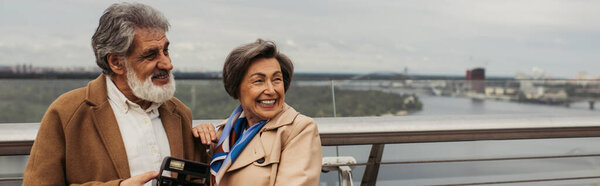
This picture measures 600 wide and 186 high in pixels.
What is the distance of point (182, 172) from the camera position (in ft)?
5.20

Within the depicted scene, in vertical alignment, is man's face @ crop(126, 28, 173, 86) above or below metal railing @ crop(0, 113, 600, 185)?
above

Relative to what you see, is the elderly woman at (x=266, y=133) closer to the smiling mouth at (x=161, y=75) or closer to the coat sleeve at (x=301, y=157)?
the coat sleeve at (x=301, y=157)

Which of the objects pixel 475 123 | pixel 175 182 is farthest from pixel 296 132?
pixel 475 123

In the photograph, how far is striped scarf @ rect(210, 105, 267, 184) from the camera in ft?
5.80

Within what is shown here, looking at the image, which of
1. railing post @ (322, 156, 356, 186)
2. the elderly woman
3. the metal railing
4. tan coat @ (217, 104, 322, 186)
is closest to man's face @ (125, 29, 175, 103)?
the elderly woman

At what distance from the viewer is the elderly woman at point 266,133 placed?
5.55 feet

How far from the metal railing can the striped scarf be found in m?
0.65

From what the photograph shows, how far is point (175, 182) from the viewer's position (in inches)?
63.0

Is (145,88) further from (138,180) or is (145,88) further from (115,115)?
(138,180)

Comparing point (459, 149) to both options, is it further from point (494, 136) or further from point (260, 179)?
point (260, 179)

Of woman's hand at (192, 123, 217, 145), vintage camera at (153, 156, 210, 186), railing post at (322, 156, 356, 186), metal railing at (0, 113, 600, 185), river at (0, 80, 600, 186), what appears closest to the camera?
vintage camera at (153, 156, 210, 186)

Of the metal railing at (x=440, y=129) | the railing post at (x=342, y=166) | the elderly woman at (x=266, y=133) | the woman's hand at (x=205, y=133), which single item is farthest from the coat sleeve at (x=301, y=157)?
the railing post at (x=342, y=166)

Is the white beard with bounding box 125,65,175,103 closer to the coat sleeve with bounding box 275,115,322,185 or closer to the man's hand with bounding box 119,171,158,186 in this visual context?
the man's hand with bounding box 119,171,158,186

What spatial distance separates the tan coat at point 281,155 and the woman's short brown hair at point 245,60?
0.18 m
